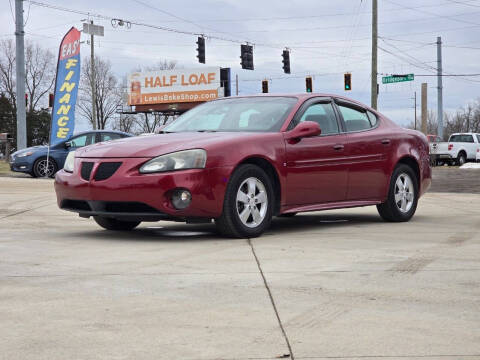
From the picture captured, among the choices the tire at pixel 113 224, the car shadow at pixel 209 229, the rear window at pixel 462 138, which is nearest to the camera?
the car shadow at pixel 209 229

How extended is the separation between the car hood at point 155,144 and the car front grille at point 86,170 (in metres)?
0.08

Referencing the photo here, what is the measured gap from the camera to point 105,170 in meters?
7.20

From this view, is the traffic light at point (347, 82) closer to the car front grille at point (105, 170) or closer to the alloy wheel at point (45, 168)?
the alloy wheel at point (45, 168)

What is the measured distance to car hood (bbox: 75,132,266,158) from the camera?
7.13 metres

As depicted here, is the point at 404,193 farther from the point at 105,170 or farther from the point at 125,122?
the point at 125,122

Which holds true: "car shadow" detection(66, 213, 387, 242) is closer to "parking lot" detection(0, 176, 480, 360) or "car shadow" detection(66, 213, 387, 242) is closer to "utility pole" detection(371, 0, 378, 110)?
"parking lot" detection(0, 176, 480, 360)

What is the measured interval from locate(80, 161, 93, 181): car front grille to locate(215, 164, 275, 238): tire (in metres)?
1.26

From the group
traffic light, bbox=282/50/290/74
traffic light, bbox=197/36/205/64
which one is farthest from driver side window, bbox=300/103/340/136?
traffic light, bbox=282/50/290/74

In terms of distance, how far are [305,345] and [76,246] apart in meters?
3.76

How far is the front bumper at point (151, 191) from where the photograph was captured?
6.97 meters

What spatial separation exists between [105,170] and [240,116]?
1628 millimetres

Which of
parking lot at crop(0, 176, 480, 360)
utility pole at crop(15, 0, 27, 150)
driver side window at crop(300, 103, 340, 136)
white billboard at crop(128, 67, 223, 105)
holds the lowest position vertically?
parking lot at crop(0, 176, 480, 360)

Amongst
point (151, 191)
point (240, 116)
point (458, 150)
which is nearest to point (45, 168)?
point (240, 116)

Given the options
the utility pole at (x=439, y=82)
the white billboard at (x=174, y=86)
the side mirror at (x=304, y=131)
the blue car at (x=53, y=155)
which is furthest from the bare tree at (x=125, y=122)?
the side mirror at (x=304, y=131)
